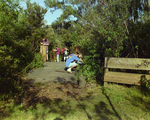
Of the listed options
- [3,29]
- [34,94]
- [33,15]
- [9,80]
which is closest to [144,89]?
[34,94]

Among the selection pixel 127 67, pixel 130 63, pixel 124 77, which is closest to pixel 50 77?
pixel 124 77

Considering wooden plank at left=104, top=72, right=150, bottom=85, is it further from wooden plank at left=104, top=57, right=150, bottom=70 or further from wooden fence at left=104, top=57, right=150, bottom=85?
wooden plank at left=104, top=57, right=150, bottom=70

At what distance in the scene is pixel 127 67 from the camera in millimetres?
4949

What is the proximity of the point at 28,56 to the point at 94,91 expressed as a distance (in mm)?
4765

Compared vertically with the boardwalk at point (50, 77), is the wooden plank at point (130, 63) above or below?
above

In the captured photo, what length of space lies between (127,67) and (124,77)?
35 cm

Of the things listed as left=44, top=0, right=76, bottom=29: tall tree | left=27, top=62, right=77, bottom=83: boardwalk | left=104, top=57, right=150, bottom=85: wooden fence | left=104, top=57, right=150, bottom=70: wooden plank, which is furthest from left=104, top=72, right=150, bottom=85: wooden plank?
left=44, top=0, right=76, bottom=29: tall tree

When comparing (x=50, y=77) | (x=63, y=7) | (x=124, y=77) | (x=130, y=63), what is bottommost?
(x=50, y=77)

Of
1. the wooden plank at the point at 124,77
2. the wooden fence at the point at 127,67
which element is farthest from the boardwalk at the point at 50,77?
the wooden fence at the point at 127,67

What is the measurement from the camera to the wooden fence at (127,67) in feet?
15.5

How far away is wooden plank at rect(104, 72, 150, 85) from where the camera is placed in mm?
4789

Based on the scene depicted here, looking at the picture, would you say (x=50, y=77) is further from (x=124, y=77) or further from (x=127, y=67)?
(x=127, y=67)

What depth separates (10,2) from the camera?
17.7 ft

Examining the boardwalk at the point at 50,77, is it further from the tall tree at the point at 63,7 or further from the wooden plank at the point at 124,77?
the tall tree at the point at 63,7
